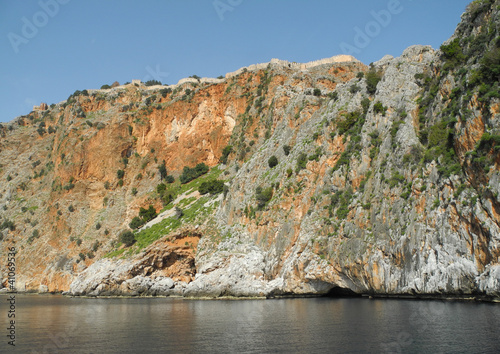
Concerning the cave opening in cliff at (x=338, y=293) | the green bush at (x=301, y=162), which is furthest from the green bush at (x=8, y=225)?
the cave opening in cliff at (x=338, y=293)

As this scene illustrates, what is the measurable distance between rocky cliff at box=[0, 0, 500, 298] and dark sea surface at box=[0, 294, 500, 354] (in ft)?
17.6

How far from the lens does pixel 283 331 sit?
23703 mm

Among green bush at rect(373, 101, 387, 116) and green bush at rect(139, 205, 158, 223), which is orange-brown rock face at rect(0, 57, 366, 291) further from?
green bush at rect(373, 101, 387, 116)

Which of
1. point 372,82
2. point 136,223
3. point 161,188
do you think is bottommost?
point 136,223

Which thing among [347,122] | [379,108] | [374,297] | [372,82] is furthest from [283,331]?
[372,82]

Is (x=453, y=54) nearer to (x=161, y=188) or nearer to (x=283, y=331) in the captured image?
(x=283, y=331)

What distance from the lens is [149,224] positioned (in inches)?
2717

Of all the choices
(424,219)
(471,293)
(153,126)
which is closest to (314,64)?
(153,126)

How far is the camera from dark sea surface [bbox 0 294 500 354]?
19281 mm

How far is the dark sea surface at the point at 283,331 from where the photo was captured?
1928 cm

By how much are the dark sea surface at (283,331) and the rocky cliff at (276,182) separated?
5.36 meters

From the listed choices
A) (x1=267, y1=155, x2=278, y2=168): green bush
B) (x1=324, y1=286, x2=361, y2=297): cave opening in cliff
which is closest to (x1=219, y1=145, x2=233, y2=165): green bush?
(x1=267, y1=155, x2=278, y2=168): green bush

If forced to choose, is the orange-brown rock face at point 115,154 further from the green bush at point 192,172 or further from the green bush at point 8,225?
the green bush at point 192,172

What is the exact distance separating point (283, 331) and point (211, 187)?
47.2 metres
